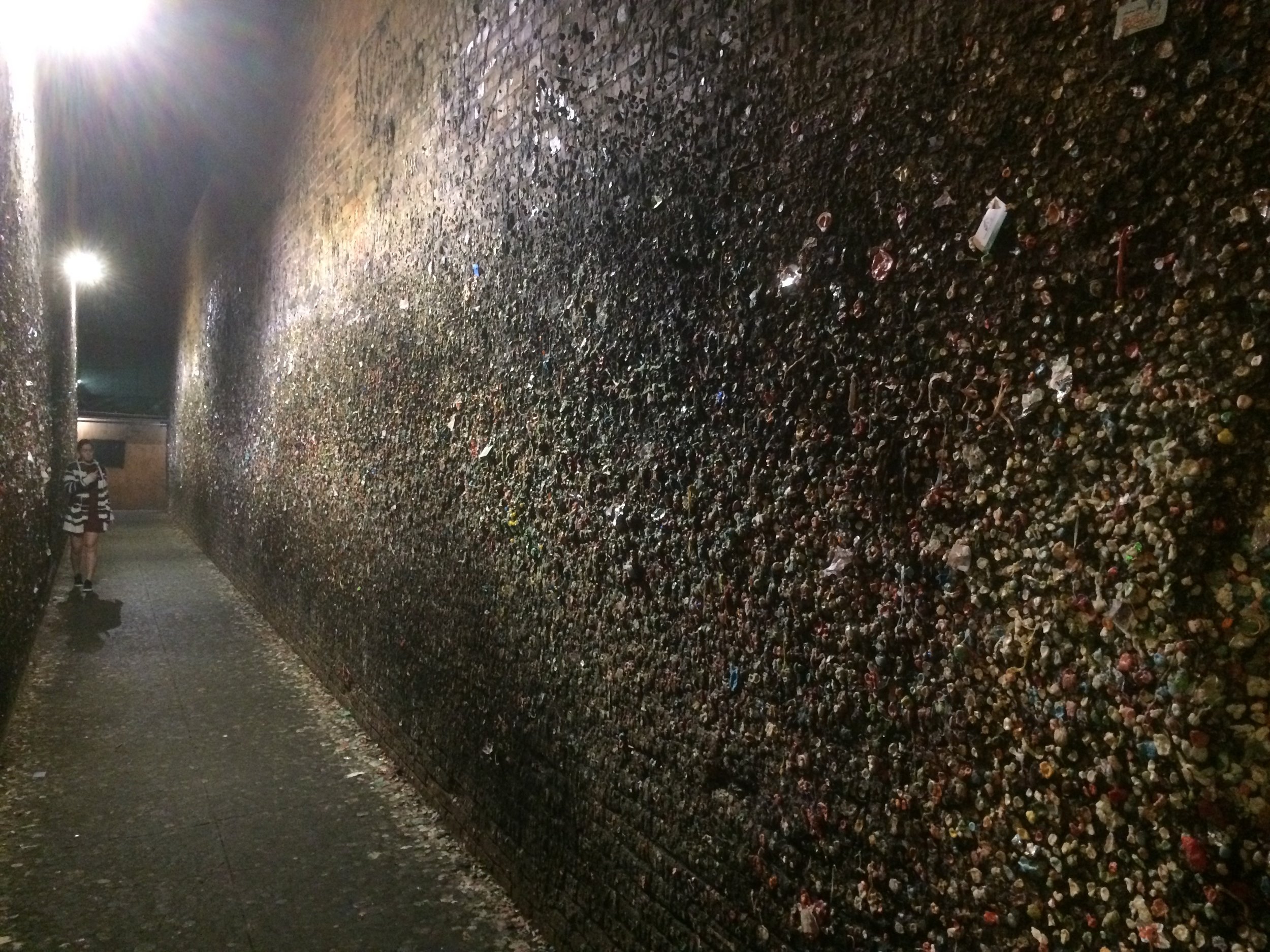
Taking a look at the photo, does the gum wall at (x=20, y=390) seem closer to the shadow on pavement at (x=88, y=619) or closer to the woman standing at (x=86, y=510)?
the shadow on pavement at (x=88, y=619)

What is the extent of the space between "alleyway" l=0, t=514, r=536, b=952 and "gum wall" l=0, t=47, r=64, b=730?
54 centimetres

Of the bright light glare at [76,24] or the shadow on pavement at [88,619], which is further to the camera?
the shadow on pavement at [88,619]

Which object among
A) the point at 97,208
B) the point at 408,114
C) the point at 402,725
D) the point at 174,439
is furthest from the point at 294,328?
the point at 174,439

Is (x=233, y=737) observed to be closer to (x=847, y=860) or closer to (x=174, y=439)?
(x=847, y=860)

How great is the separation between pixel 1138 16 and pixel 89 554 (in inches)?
386

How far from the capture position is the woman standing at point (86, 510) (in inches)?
332

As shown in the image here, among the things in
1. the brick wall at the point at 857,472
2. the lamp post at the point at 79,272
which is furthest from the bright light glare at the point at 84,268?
the brick wall at the point at 857,472

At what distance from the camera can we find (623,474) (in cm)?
240

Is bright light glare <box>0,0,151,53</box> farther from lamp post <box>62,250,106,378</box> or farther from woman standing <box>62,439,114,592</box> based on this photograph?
lamp post <box>62,250,106,378</box>

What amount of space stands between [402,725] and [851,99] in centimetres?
353

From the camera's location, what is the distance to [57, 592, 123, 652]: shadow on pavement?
6637 mm

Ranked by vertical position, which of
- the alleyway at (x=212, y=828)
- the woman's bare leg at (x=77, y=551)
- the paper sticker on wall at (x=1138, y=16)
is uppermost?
the paper sticker on wall at (x=1138, y=16)

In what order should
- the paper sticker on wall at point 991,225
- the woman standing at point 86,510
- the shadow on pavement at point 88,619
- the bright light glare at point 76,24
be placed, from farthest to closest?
the woman standing at point 86,510 → the shadow on pavement at point 88,619 → the bright light glare at point 76,24 → the paper sticker on wall at point 991,225

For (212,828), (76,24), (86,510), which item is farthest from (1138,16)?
(86,510)
